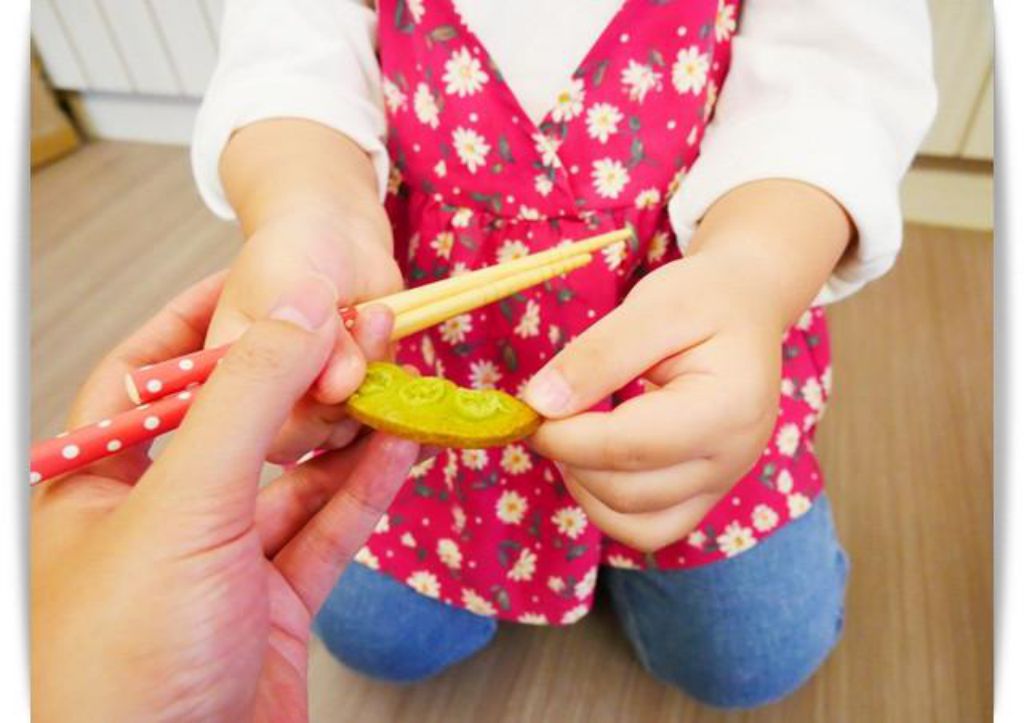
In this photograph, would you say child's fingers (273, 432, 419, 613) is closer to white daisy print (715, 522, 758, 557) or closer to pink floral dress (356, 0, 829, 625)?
pink floral dress (356, 0, 829, 625)

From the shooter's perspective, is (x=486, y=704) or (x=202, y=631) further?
(x=486, y=704)

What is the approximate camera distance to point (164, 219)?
56.0 inches

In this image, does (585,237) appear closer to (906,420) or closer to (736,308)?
(736,308)

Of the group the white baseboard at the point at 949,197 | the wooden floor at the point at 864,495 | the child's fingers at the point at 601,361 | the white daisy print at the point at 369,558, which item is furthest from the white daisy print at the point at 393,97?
the white baseboard at the point at 949,197

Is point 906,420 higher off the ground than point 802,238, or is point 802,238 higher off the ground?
point 802,238

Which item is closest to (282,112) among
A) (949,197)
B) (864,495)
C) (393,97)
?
(393,97)

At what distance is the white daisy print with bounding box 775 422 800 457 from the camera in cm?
66

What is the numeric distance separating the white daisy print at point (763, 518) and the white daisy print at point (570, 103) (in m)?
0.38

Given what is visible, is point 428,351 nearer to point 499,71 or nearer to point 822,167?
point 499,71

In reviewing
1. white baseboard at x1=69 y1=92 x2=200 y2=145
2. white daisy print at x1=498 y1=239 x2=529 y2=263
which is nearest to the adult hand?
white daisy print at x1=498 y1=239 x2=529 y2=263

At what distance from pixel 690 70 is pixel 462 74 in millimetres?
175

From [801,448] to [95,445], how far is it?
557 millimetres

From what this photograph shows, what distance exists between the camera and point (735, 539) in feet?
2.21

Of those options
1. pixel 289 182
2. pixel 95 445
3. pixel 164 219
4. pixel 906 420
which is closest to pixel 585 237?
pixel 289 182
